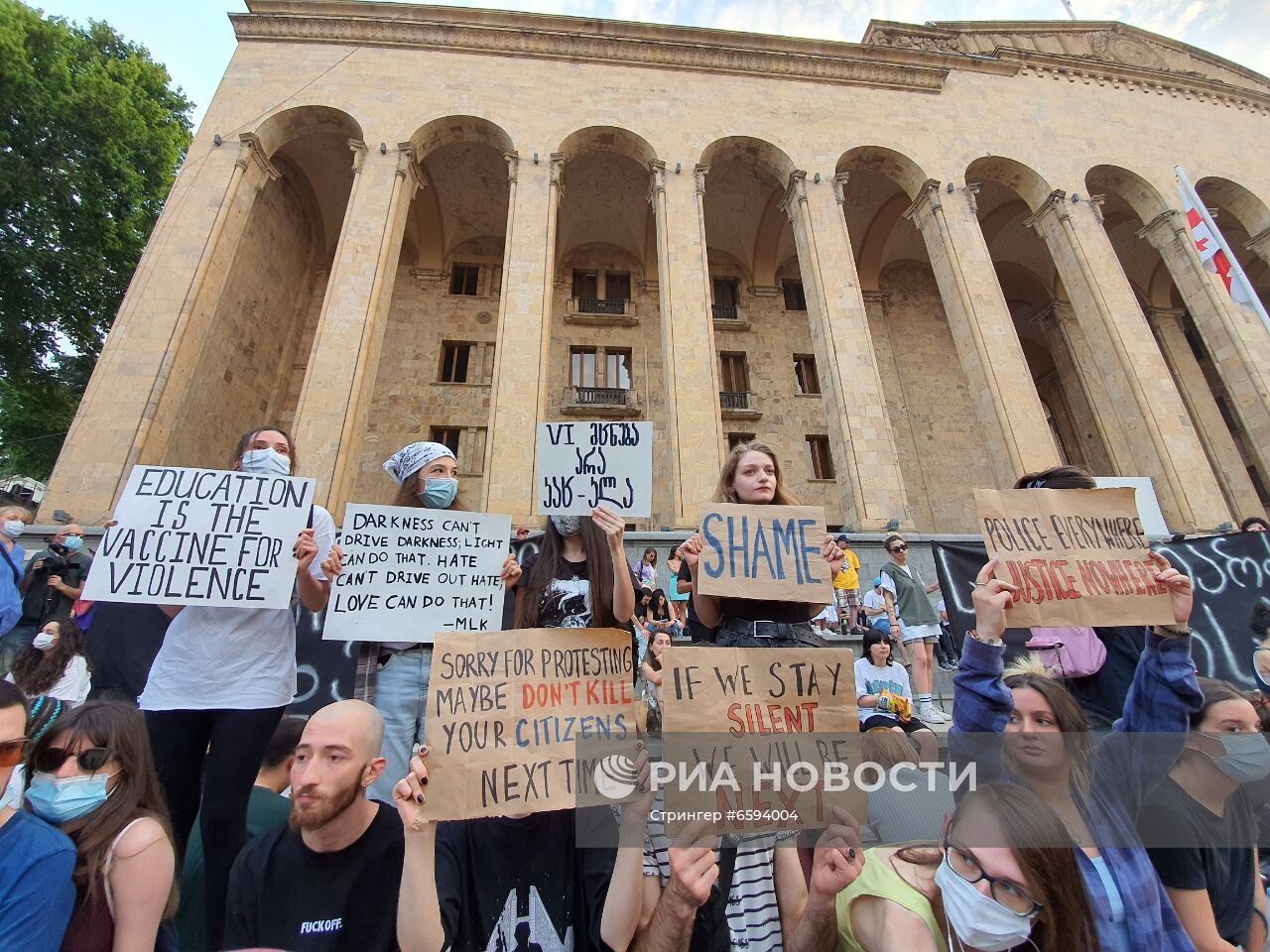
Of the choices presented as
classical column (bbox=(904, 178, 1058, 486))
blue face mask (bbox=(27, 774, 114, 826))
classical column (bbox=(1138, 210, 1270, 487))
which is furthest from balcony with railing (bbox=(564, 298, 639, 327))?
blue face mask (bbox=(27, 774, 114, 826))

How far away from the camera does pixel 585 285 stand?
789 inches

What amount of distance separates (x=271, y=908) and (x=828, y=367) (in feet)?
42.4

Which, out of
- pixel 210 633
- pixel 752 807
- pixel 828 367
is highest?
pixel 828 367

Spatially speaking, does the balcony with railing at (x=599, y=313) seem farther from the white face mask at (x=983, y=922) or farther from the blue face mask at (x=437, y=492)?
the white face mask at (x=983, y=922)

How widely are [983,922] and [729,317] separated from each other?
19.1 meters

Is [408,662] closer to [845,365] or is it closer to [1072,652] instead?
[1072,652]

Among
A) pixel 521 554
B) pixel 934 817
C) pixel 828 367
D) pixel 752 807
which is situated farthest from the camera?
pixel 828 367

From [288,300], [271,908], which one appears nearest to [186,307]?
[288,300]

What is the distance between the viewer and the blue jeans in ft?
11.0

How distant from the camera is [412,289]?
18750mm

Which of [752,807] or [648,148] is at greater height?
[648,148]

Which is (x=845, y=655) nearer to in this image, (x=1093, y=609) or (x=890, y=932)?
(x=890, y=932)

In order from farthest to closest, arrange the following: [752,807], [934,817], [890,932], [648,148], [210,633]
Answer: [648,148], [210,633], [934,817], [752,807], [890,932]

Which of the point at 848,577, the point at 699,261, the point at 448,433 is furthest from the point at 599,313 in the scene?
the point at 848,577
